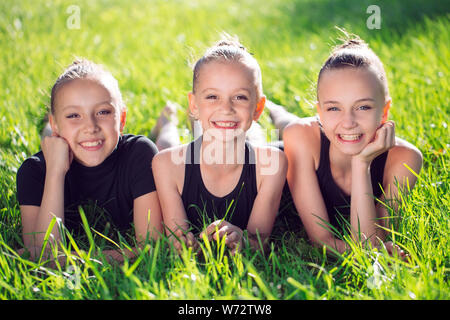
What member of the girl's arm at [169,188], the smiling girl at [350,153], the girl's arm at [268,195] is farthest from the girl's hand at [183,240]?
the smiling girl at [350,153]

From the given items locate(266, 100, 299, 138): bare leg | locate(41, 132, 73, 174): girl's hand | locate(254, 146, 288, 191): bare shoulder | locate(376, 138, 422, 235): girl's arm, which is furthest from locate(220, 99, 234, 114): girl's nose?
locate(266, 100, 299, 138): bare leg

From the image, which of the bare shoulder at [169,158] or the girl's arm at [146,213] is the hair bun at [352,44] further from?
the girl's arm at [146,213]

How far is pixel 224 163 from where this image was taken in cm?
279

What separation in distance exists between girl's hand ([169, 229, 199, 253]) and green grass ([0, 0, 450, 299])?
6 centimetres

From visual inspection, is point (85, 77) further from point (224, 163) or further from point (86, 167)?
point (224, 163)

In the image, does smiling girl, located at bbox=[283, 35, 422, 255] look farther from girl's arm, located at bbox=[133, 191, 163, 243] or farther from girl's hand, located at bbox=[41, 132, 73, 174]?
girl's hand, located at bbox=[41, 132, 73, 174]

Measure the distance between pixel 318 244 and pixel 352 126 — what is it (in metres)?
0.66

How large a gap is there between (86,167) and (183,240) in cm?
80

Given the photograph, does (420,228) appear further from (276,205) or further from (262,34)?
(262,34)

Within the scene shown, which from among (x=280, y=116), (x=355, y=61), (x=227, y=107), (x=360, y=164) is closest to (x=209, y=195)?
(x=227, y=107)

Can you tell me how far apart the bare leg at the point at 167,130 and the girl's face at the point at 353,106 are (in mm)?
→ 1423

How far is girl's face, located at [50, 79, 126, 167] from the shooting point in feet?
8.80

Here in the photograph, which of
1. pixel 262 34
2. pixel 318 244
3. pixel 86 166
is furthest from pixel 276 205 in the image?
pixel 262 34

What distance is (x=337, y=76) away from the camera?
8.57 ft
